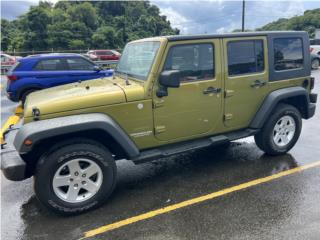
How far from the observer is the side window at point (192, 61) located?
3.89 m

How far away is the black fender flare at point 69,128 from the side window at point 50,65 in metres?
7.07

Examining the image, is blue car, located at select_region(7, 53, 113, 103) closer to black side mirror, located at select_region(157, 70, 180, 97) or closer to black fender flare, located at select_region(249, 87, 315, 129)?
black fender flare, located at select_region(249, 87, 315, 129)

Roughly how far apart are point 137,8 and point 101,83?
269 feet

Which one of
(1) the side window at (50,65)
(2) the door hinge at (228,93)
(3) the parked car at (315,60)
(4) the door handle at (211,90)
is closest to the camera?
(4) the door handle at (211,90)

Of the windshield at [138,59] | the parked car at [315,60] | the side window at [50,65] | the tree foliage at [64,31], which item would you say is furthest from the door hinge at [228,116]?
the tree foliage at [64,31]

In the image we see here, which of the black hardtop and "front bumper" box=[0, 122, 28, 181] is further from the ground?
the black hardtop

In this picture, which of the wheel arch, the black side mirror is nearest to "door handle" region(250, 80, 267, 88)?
the black side mirror

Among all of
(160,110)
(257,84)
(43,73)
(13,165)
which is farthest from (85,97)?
(43,73)

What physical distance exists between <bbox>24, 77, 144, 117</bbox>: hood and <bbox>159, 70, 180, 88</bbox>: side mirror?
294 millimetres

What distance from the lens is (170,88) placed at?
12.6 ft

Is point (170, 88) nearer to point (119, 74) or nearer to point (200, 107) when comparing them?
point (200, 107)

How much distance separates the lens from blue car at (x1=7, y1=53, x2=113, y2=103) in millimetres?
9469

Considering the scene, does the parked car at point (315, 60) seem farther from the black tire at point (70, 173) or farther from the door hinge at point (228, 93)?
the black tire at point (70, 173)

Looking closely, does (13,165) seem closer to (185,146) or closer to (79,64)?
(185,146)
